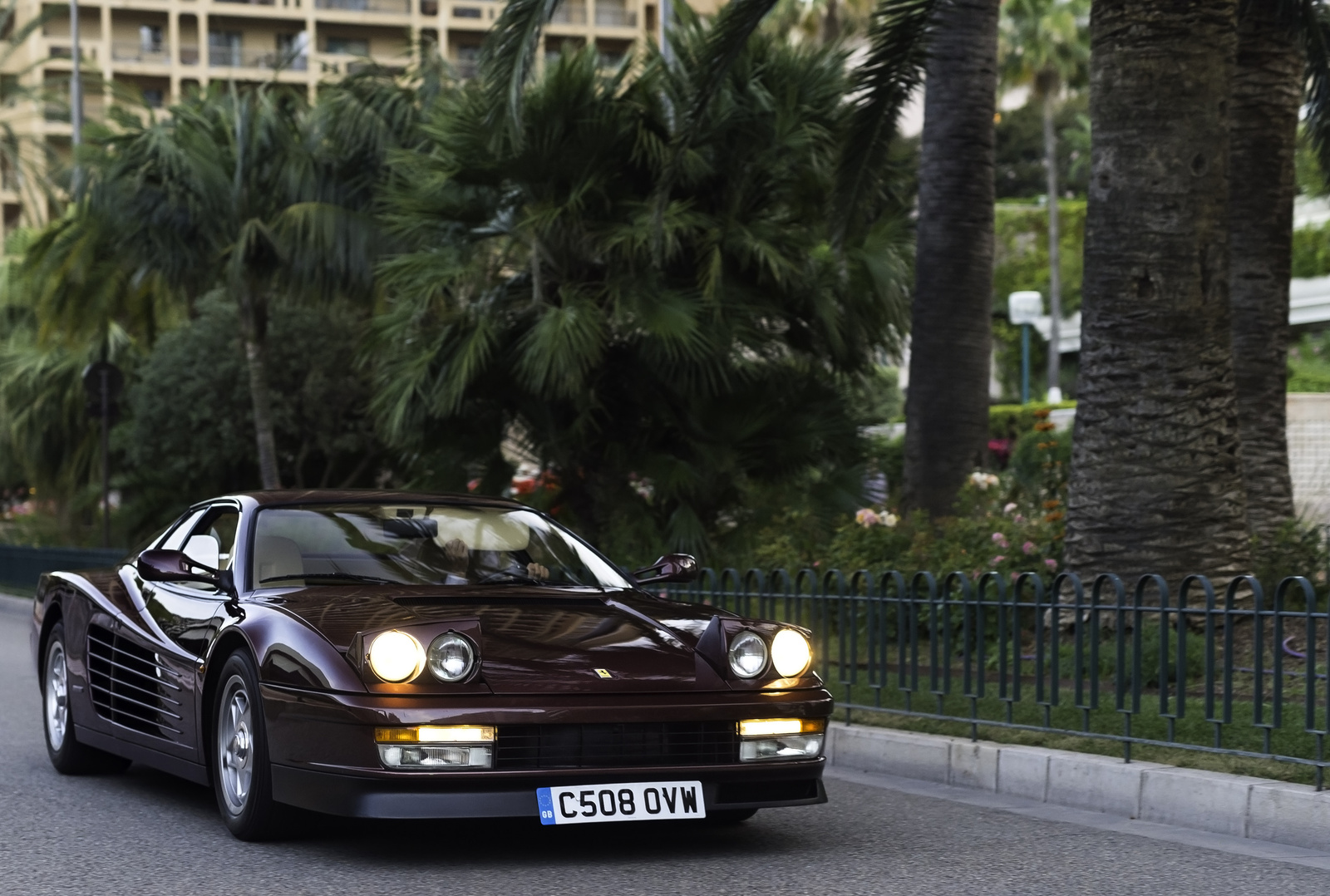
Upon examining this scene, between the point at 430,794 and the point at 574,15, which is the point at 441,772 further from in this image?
the point at 574,15

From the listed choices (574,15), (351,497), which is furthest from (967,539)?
(574,15)

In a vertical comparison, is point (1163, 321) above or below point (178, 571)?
above

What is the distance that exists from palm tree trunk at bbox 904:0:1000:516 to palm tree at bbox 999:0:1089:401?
124ft

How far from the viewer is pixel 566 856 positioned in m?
6.19

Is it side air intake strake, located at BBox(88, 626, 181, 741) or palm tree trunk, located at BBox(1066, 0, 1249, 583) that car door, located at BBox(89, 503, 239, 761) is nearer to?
side air intake strake, located at BBox(88, 626, 181, 741)

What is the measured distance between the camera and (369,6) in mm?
78125

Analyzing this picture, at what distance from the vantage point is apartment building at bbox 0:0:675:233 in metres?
75.8

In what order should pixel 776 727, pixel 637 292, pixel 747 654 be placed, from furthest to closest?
pixel 637 292 < pixel 747 654 < pixel 776 727

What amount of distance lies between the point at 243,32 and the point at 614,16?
→ 1601 centimetres

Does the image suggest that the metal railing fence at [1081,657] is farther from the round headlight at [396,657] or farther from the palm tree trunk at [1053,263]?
the palm tree trunk at [1053,263]

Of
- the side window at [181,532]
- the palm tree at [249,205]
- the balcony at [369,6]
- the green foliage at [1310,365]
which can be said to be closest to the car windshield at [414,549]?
the side window at [181,532]

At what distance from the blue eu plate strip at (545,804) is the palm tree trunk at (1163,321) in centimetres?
540

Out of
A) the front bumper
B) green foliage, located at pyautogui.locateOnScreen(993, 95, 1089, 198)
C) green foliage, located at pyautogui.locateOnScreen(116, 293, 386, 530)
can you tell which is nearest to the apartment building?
green foliage, located at pyautogui.locateOnScreen(993, 95, 1089, 198)

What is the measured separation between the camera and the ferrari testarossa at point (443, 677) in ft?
18.8
